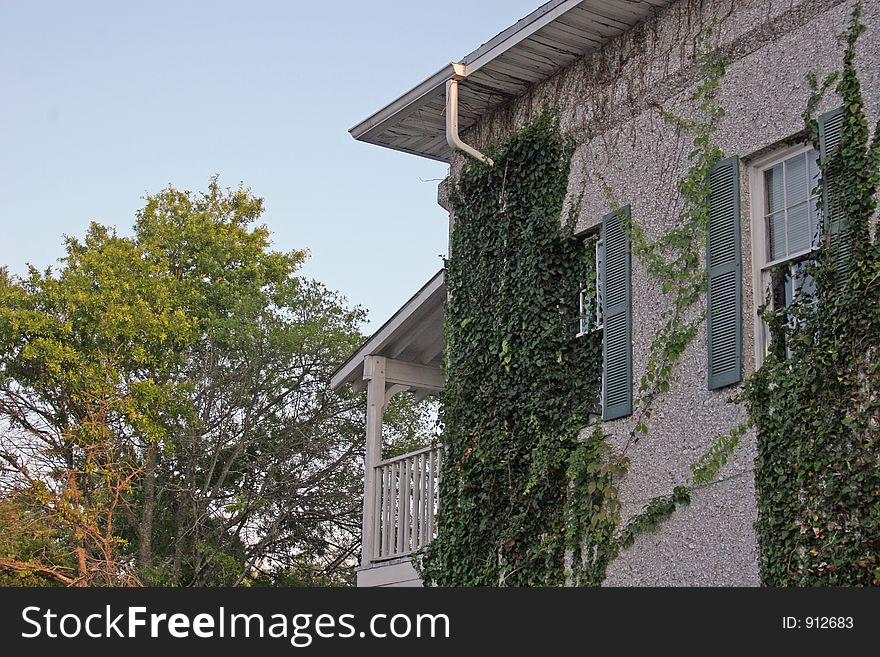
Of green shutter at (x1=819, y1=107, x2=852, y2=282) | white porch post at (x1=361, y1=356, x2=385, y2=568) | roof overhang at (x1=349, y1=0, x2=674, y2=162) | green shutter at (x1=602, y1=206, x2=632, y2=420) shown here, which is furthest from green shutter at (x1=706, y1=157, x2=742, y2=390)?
white porch post at (x1=361, y1=356, x2=385, y2=568)

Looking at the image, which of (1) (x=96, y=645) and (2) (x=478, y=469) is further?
(2) (x=478, y=469)

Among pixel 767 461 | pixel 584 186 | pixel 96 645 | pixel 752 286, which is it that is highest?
pixel 584 186

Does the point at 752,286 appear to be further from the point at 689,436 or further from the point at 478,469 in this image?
the point at 478,469

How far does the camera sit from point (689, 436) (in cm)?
858

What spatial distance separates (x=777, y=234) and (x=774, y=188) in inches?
14.3

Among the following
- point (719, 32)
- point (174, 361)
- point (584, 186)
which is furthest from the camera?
point (174, 361)

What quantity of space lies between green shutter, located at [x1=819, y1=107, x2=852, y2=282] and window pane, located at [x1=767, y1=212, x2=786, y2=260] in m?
0.53

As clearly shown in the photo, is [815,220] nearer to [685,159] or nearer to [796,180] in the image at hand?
[796,180]

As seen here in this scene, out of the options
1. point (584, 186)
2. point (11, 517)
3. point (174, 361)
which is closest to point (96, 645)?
point (584, 186)

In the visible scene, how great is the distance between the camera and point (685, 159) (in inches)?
361

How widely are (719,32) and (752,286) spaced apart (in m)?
2.08

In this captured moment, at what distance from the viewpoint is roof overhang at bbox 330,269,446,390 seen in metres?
12.8

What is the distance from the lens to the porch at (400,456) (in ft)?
39.3

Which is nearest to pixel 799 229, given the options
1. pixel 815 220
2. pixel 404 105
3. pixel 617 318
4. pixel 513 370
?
pixel 815 220
